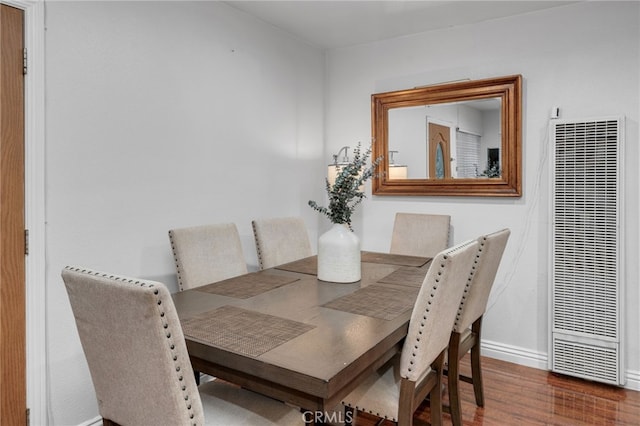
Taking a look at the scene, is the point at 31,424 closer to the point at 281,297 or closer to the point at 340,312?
the point at 281,297

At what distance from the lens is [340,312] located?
173 centimetres

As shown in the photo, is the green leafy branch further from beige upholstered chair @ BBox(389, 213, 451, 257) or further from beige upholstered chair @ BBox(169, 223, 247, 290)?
beige upholstered chair @ BBox(389, 213, 451, 257)

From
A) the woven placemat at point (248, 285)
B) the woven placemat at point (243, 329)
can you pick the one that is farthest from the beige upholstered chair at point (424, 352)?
the woven placemat at point (248, 285)

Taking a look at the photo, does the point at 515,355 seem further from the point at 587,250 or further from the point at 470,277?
the point at 470,277

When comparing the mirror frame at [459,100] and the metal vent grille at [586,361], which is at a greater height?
the mirror frame at [459,100]

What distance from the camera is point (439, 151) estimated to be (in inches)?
138

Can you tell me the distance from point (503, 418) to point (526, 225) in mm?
1377

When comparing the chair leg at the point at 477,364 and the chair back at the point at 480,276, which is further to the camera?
the chair leg at the point at 477,364

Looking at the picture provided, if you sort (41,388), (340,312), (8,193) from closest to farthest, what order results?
(340,312) < (8,193) < (41,388)

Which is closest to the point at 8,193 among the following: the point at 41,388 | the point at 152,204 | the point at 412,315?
the point at 152,204

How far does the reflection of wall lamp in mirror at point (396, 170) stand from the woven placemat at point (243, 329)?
2.29 m

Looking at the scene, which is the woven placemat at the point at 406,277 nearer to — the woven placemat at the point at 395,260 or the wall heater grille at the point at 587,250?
the woven placemat at the point at 395,260

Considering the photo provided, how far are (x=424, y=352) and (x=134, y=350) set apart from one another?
984mm

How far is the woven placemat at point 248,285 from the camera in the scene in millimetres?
2023
